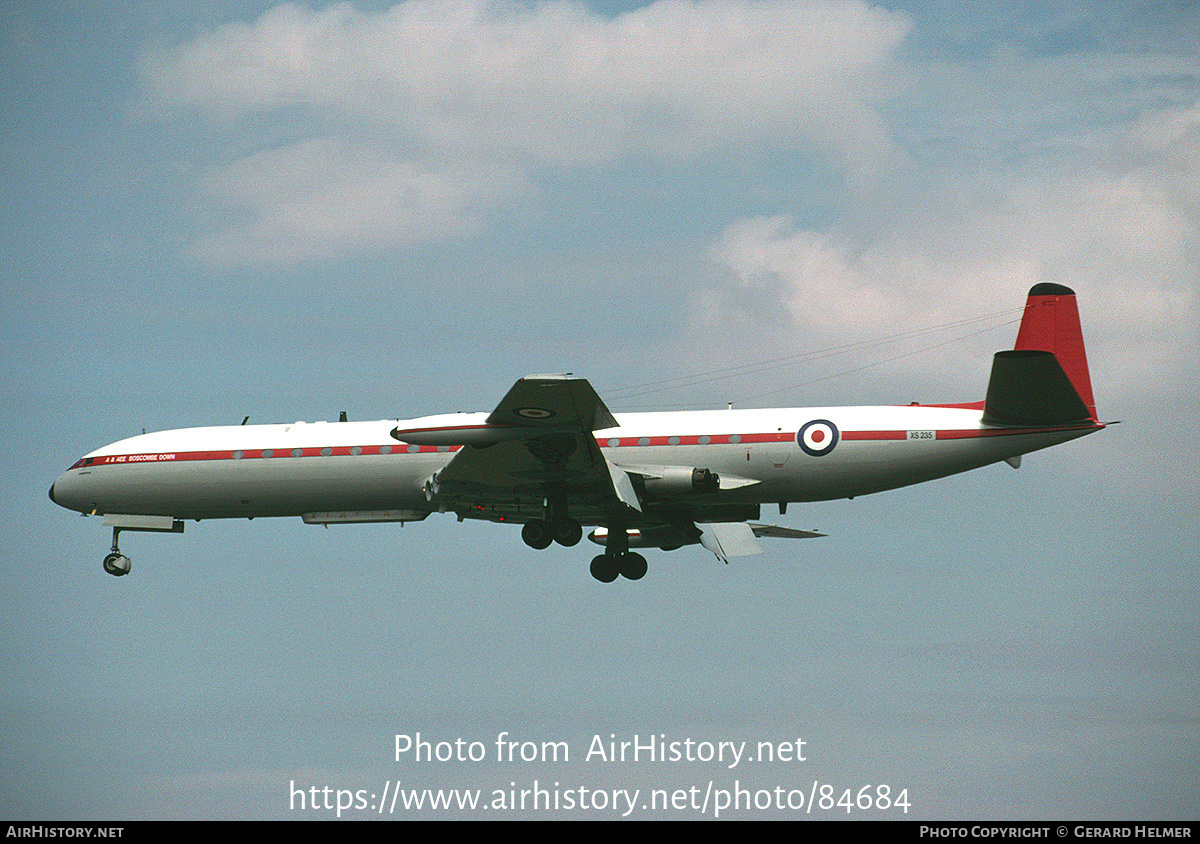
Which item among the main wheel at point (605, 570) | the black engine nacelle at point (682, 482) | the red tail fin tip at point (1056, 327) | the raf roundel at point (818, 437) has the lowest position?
the main wheel at point (605, 570)

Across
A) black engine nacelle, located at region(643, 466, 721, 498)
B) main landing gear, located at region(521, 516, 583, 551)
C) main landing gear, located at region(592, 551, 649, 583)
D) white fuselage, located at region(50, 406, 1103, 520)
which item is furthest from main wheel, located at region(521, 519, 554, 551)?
main landing gear, located at region(592, 551, 649, 583)

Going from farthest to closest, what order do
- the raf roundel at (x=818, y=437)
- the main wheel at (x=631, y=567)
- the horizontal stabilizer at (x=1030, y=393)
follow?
the main wheel at (x=631, y=567), the raf roundel at (x=818, y=437), the horizontal stabilizer at (x=1030, y=393)

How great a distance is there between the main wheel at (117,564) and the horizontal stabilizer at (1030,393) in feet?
74.3

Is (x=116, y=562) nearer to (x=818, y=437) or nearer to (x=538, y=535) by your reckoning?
(x=538, y=535)

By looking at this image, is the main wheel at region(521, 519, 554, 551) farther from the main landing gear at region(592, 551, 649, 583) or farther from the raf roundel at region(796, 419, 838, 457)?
the raf roundel at region(796, 419, 838, 457)

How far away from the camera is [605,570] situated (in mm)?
35406

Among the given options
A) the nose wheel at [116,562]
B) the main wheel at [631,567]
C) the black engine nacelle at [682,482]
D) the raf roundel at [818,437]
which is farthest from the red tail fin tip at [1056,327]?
the nose wheel at [116,562]

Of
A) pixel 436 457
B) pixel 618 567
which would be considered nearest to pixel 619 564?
pixel 618 567

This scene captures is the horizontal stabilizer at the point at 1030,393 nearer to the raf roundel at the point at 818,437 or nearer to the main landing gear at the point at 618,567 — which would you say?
the raf roundel at the point at 818,437

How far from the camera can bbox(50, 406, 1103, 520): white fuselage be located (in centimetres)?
3167

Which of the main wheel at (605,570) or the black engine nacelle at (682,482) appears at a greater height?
the black engine nacelle at (682,482)

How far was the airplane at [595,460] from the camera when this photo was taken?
30.0 meters
